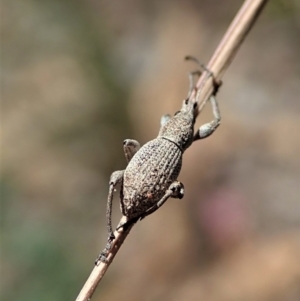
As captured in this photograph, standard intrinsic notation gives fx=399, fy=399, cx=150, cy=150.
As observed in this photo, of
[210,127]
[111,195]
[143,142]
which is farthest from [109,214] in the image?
[143,142]

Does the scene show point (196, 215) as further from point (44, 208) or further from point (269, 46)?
point (269, 46)

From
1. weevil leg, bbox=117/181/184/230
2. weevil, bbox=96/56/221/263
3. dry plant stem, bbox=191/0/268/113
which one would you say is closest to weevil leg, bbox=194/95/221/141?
dry plant stem, bbox=191/0/268/113

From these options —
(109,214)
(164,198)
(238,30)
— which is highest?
(238,30)

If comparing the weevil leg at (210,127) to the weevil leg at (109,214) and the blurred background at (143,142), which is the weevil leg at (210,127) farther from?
the blurred background at (143,142)

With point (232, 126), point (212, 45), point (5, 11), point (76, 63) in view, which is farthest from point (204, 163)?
point (5, 11)

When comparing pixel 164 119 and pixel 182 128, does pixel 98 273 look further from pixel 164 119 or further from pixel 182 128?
pixel 164 119

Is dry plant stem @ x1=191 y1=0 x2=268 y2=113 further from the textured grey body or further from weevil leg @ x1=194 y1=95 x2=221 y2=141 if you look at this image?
the textured grey body
